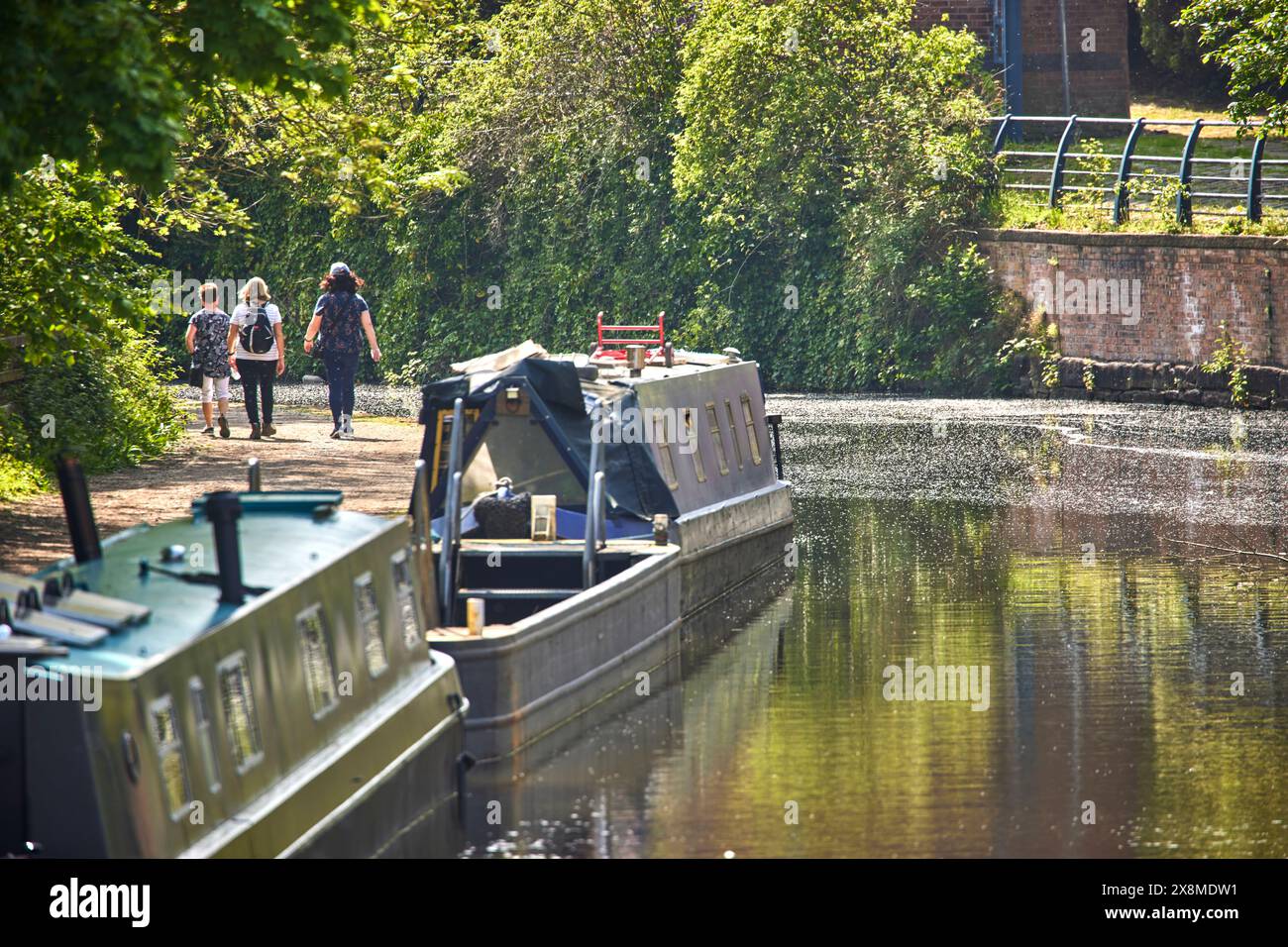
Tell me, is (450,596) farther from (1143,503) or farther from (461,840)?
(1143,503)

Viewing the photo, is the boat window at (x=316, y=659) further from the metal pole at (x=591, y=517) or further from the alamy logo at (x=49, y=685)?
the metal pole at (x=591, y=517)

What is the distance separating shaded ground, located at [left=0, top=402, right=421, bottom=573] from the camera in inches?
643

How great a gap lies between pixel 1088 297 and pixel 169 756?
29175 mm

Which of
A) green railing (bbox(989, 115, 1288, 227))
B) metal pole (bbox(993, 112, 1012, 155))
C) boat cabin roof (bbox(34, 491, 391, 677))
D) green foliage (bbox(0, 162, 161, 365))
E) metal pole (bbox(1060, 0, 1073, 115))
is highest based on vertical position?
metal pole (bbox(1060, 0, 1073, 115))

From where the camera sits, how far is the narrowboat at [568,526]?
12.6 metres

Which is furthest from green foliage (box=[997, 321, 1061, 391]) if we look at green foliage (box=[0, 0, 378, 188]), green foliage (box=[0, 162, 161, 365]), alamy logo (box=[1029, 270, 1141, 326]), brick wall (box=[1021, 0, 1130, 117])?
green foliage (box=[0, 0, 378, 188])

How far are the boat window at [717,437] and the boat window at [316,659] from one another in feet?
31.5

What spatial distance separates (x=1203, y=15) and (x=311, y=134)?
12519 mm

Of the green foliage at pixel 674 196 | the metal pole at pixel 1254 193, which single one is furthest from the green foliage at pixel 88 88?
the metal pole at pixel 1254 193

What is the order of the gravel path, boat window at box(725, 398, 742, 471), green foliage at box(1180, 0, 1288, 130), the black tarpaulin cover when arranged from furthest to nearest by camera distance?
the gravel path
green foliage at box(1180, 0, 1288, 130)
boat window at box(725, 398, 742, 471)
the black tarpaulin cover

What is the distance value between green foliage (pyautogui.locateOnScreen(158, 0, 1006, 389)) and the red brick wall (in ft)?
4.37

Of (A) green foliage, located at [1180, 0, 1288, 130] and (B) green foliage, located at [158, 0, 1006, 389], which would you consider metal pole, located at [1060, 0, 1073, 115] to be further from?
(A) green foliage, located at [1180, 0, 1288, 130]

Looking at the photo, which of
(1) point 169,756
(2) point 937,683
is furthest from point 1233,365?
(1) point 169,756

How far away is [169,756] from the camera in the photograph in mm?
7863
